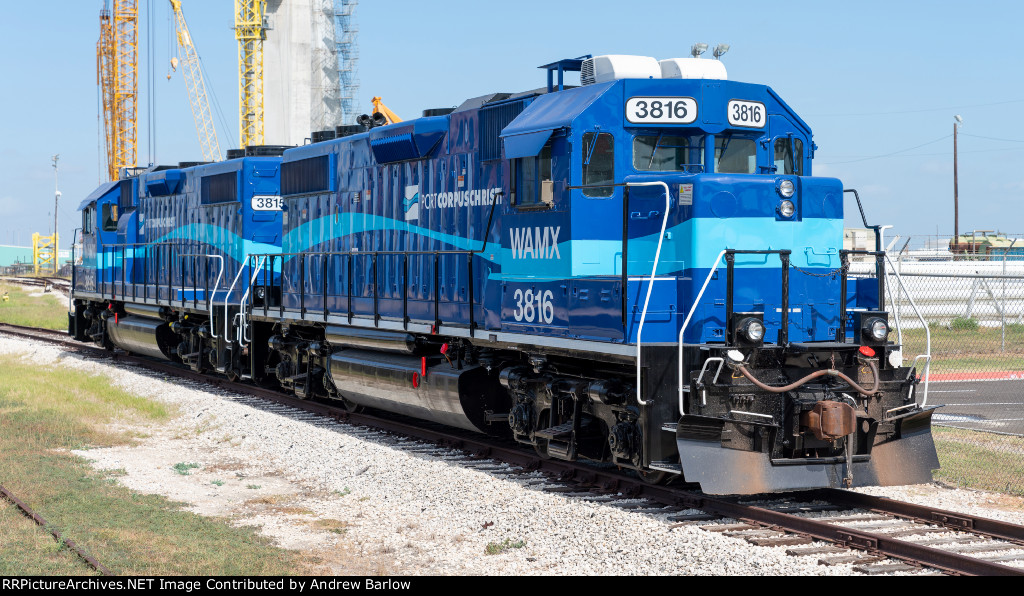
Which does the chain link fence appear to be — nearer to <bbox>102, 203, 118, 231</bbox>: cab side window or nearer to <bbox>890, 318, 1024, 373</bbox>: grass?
<bbox>890, 318, 1024, 373</bbox>: grass

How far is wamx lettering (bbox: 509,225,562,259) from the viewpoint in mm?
10438

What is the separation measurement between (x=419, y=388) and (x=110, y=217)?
16113mm

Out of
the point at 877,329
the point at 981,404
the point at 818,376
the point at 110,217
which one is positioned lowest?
the point at 981,404

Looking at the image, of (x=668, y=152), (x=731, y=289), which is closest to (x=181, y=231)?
(x=668, y=152)

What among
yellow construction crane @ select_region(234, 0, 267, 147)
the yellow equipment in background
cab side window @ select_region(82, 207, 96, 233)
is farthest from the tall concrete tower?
cab side window @ select_region(82, 207, 96, 233)

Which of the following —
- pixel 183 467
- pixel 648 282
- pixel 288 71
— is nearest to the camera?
pixel 648 282

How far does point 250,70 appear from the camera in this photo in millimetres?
76938

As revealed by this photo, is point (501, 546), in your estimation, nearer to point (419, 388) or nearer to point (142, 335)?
point (419, 388)

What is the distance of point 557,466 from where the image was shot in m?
11.2

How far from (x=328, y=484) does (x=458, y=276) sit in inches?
122

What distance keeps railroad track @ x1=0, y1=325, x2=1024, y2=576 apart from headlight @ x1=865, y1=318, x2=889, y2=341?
146 cm

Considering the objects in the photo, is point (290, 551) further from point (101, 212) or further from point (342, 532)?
point (101, 212)

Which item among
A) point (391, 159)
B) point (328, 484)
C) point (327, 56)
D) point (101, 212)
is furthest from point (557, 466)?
point (327, 56)

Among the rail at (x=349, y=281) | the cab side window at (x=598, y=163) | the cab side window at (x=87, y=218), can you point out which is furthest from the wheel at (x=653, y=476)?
the cab side window at (x=87, y=218)
